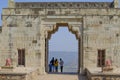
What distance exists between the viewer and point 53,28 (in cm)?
2591

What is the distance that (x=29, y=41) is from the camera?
25547 mm

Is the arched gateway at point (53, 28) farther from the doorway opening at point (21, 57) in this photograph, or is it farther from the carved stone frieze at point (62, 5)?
the carved stone frieze at point (62, 5)

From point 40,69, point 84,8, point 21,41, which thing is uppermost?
point 84,8

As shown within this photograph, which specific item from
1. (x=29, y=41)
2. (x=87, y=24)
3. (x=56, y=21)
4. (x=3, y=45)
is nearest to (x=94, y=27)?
(x=87, y=24)

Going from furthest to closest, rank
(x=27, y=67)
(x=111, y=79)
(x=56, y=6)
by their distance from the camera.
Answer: (x=56, y=6) → (x=27, y=67) → (x=111, y=79)

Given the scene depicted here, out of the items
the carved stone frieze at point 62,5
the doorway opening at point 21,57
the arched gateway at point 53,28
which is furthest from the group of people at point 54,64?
the carved stone frieze at point 62,5

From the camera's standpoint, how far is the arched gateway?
25.3 metres

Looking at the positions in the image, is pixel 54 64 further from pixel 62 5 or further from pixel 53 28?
pixel 62 5

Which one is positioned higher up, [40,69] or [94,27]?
[94,27]

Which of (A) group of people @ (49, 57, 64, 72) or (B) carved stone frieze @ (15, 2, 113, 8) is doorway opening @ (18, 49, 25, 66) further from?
(B) carved stone frieze @ (15, 2, 113, 8)

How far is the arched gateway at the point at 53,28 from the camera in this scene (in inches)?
998

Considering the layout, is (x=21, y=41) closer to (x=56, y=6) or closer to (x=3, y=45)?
(x=3, y=45)

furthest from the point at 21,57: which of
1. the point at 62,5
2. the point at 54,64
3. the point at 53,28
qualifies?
the point at 62,5

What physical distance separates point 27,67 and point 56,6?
4802 millimetres
